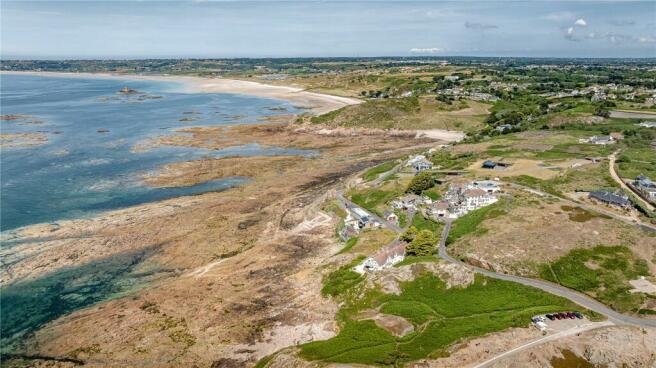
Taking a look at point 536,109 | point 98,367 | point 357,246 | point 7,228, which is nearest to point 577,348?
point 357,246

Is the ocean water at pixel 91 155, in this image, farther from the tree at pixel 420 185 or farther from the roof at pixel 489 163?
the roof at pixel 489 163

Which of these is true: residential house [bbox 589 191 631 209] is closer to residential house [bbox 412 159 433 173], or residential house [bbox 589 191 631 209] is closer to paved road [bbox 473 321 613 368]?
paved road [bbox 473 321 613 368]

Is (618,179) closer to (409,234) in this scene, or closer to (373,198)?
(373,198)

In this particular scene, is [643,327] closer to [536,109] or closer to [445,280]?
[445,280]

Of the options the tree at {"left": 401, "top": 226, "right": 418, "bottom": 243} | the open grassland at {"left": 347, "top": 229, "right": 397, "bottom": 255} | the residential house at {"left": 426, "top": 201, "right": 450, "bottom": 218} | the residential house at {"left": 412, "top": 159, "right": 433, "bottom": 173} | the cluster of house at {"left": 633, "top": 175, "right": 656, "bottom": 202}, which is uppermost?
the cluster of house at {"left": 633, "top": 175, "right": 656, "bottom": 202}

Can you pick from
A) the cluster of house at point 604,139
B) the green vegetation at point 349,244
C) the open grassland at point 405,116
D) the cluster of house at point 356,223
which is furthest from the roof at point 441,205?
the open grassland at point 405,116

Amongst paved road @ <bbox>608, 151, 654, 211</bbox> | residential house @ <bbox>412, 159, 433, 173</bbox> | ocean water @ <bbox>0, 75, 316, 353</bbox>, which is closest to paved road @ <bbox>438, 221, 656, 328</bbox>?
paved road @ <bbox>608, 151, 654, 211</bbox>
